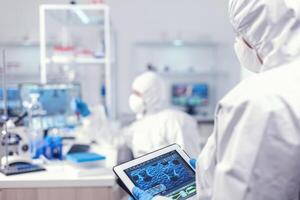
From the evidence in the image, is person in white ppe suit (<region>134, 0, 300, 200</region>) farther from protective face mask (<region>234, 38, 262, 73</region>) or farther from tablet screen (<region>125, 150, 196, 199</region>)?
tablet screen (<region>125, 150, 196, 199</region>)

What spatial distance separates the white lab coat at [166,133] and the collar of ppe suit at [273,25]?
4.42 feet

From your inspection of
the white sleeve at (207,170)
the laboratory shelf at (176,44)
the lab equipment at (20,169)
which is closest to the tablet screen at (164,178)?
the white sleeve at (207,170)

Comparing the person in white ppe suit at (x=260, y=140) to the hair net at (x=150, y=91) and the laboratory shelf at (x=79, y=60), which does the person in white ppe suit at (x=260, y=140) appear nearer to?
the hair net at (x=150, y=91)

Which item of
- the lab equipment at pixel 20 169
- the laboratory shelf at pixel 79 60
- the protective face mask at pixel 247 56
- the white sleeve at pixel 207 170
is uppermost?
the laboratory shelf at pixel 79 60

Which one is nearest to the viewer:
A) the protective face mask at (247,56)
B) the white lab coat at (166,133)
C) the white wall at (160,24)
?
the protective face mask at (247,56)

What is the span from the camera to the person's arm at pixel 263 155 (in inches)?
29.2

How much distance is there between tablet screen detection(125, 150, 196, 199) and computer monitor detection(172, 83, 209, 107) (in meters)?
3.57

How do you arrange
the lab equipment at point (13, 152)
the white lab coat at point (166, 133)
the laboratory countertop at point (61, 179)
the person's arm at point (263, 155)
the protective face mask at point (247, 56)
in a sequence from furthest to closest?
the white lab coat at point (166, 133), the lab equipment at point (13, 152), the laboratory countertop at point (61, 179), the protective face mask at point (247, 56), the person's arm at point (263, 155)

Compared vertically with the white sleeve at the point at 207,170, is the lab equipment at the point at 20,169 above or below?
below

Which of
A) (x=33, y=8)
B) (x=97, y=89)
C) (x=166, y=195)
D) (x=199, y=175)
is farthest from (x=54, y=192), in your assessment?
(x=97, y=89)

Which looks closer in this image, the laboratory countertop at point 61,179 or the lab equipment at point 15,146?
the laboratory countertop at point 61,179

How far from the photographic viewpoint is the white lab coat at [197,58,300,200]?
0.74 meters

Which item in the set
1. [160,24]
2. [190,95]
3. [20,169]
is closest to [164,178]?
[20,169]

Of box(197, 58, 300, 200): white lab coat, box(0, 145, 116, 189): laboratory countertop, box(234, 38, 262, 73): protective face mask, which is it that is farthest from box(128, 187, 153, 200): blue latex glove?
box(0, 145, 116, 189): laboratory countertop
